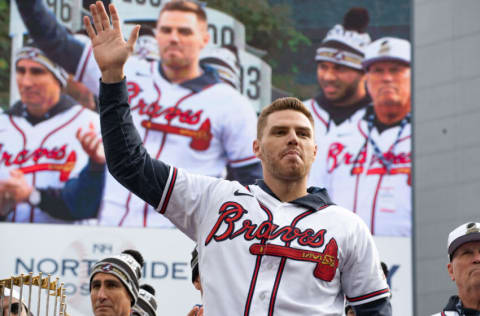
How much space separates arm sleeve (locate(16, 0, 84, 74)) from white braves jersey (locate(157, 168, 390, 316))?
58.9 feet

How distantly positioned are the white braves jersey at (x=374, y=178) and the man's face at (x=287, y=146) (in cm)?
1638

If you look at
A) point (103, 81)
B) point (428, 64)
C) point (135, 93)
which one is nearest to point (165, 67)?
point (135, 93)

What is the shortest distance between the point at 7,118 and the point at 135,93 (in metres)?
2.96

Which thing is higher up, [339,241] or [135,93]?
[135,93]

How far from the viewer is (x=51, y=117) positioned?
67.3 feet

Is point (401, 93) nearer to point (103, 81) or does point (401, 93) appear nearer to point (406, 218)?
point (406, 218)

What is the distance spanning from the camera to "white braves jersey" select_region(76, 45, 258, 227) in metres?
20.0


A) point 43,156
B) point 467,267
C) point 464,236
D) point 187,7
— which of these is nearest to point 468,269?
point 467,267

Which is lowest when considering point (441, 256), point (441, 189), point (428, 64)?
point (441, 256)

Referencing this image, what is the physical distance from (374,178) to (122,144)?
56.5 ft

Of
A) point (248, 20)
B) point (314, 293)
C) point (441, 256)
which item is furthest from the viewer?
point (441, 256)

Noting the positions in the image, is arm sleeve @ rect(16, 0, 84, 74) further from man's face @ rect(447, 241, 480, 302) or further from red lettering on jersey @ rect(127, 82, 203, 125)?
man's face @ rect(447, 241, 480, 302)

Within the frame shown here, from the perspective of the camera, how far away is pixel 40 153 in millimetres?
20219

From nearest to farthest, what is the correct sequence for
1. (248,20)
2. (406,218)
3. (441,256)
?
1. (406,218)
2. (248,20)
3. (441,256)
